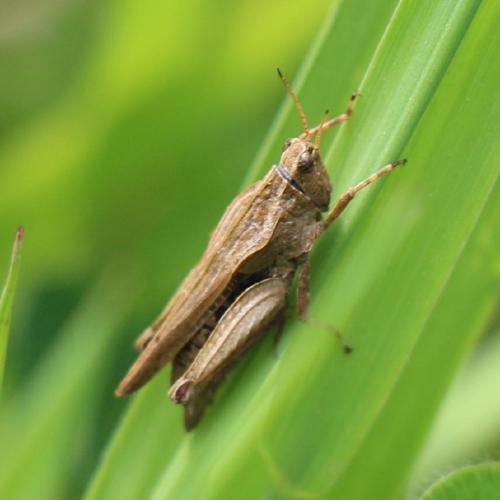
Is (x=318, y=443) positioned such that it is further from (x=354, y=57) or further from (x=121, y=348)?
(x=121, y=348)

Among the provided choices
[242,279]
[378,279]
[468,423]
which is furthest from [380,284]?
[468,423]

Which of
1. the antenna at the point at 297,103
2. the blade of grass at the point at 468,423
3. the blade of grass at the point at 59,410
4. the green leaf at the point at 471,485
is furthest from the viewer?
the blade of grass at the point at 468,423

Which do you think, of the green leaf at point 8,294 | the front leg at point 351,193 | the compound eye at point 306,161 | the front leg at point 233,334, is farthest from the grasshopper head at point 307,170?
the green leaf at point 8,294

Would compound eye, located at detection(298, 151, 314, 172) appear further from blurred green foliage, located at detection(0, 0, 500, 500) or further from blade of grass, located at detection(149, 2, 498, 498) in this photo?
blade of grass, located at detection(149, 2, 498, 498)

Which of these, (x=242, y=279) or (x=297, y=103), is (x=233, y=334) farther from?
(x=297, y=103)

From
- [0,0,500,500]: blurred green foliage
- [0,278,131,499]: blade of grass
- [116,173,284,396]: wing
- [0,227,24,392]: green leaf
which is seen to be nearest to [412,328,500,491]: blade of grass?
[0,0,500,500]: blurred green foliage

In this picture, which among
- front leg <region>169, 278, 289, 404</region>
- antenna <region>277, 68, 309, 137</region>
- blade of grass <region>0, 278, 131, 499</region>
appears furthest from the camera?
blade of grass <region>0, 278, 131, 499</region>

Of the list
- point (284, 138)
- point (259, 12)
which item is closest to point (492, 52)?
point (284, 138)

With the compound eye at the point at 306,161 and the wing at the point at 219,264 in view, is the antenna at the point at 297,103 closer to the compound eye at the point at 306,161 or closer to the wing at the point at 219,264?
the compound eye at the point at 306,161
